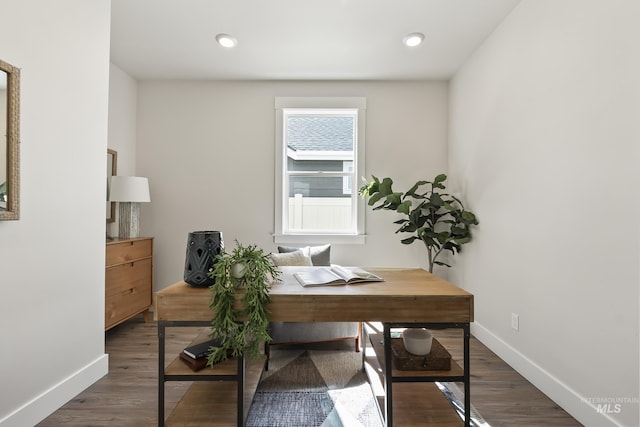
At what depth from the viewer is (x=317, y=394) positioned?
2.05 m

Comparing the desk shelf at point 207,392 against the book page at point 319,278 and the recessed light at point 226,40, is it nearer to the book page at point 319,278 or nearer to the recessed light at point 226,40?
the book page at point 319,278

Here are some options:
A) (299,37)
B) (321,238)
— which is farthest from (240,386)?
(299,37)

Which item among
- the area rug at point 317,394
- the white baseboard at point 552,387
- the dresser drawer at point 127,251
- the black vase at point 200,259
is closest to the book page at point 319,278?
the black vase at point 200,259

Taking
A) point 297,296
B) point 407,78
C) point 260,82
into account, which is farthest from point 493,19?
point 297,296

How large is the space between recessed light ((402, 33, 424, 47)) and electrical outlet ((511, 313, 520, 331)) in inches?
92.4

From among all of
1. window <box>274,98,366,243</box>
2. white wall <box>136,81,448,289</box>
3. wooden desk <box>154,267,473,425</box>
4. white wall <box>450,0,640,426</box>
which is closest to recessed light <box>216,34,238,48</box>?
white wall <box>136,81,448,289</box>

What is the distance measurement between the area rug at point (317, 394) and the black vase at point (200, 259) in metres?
0.87

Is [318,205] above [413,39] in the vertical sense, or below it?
below

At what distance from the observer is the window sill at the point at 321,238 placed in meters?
3.68

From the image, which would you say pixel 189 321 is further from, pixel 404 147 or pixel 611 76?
pixel 404 147

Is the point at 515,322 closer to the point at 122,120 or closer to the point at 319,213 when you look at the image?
the point at 319,213

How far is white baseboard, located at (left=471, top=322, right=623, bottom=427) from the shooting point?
168cm

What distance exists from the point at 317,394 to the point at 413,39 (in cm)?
285

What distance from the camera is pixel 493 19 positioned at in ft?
8.48
